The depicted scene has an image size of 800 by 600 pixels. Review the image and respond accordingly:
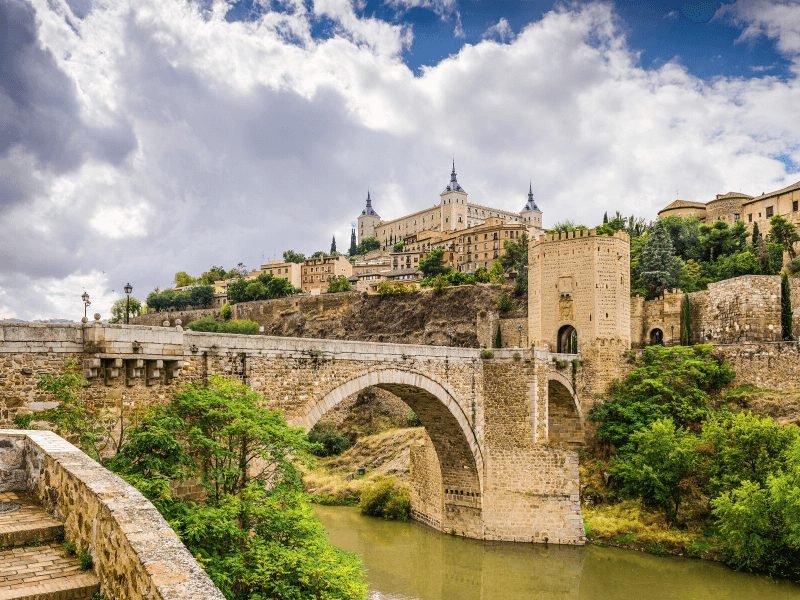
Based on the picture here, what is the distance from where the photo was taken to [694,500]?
774 inches

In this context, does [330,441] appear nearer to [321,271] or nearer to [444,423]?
[444,423]

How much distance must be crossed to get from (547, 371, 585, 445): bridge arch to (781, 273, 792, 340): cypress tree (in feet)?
32.0

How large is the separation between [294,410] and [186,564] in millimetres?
9289

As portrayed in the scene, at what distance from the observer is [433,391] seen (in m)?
18.2

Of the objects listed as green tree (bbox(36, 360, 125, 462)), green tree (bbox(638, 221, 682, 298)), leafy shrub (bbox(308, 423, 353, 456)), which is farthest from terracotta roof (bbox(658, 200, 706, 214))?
green tree (bbox(36, 360, 125, 462))

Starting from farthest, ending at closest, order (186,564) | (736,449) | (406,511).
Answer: (406,511) → (736,449) → (186,564)

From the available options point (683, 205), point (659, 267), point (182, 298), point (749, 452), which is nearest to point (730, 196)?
point (683, 205)

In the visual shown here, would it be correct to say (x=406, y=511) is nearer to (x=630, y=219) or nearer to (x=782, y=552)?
(x=782, y=552)

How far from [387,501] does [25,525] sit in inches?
752

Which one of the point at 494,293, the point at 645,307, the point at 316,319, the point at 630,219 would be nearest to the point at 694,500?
the point at 645,307

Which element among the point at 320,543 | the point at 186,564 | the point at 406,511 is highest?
the point at 186,564

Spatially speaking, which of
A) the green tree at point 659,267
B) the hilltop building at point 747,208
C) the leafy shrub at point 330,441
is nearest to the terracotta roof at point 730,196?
the hilltop building at point 747,208

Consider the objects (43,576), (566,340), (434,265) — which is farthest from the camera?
(434,265)

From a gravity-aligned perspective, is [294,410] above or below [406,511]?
above
